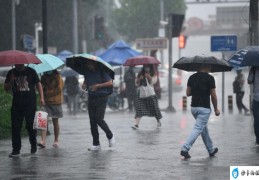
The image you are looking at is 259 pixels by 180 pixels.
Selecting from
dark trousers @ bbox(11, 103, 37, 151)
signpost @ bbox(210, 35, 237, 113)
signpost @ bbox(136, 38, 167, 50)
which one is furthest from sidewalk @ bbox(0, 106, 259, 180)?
signpost @ bbox(136, 38, 167, 50)

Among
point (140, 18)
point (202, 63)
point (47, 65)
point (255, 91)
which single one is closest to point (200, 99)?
point (202, 63)

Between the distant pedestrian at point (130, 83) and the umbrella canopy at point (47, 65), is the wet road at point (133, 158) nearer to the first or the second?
the umbrella canopy at point (47, 65)

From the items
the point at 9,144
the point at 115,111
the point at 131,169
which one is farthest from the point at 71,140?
the point at 115,111

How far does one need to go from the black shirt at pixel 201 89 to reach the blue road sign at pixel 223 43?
1587cm

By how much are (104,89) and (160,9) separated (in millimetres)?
50344

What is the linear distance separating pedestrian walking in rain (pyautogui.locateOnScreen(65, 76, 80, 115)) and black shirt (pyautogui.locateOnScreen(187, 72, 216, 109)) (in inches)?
668

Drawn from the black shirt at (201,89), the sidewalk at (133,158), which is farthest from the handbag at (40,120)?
the black shirt at (201,89)

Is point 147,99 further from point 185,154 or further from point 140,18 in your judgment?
point 140,18

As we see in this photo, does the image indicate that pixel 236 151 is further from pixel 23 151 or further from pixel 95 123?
pixel 23 151

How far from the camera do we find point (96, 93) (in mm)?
14383

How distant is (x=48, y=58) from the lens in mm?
15211

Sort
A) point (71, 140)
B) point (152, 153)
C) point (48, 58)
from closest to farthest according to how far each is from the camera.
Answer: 1. point (152, 153)
2. point (48, 58)
3. point (71, 140)

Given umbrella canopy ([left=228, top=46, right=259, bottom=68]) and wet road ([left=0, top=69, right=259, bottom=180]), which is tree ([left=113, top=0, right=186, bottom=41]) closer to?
wet road ([left=0, top=69, right=259, bottom=180])

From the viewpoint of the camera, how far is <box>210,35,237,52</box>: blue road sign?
1137 inches
